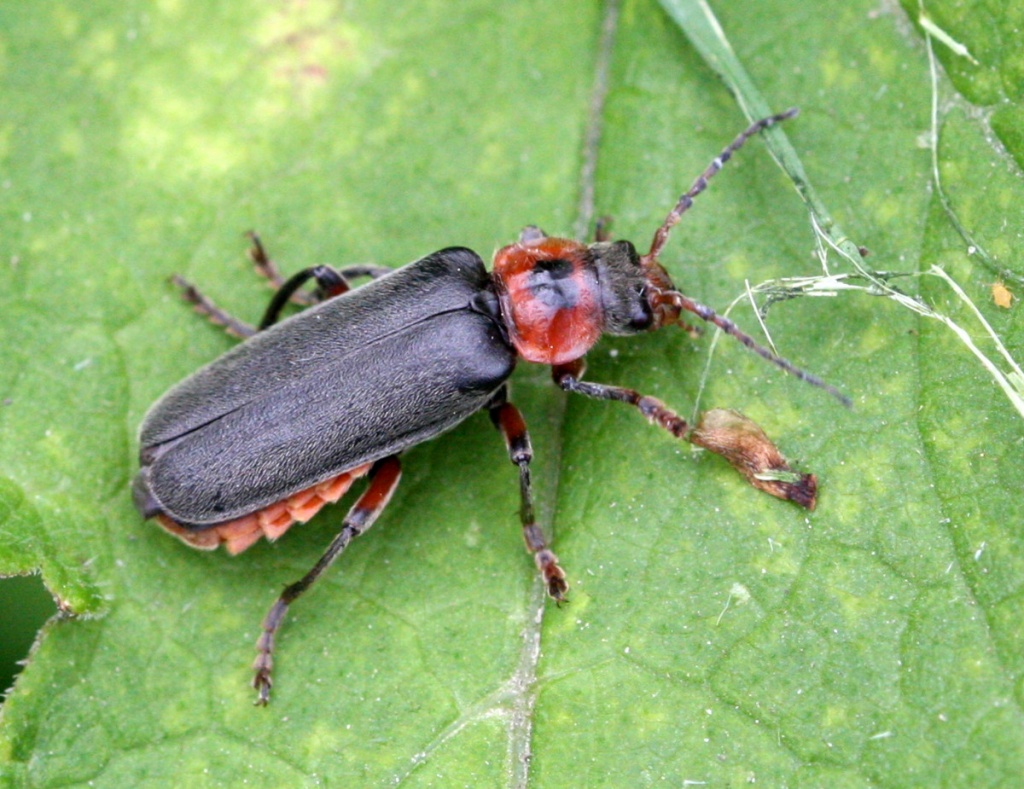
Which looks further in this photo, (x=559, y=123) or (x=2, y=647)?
(x=559, y=123)

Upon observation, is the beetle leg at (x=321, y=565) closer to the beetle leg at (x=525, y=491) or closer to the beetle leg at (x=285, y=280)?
the beetle leg at (x=525, y=491)

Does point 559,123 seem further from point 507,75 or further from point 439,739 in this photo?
point 439,739

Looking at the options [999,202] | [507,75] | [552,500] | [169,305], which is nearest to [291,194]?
[169,305]

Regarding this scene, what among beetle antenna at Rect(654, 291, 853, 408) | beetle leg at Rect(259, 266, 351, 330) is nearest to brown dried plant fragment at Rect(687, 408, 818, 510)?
beetle antenna at Rect(654, 291, 853, 408)

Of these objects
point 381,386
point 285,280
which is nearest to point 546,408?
point 381,386

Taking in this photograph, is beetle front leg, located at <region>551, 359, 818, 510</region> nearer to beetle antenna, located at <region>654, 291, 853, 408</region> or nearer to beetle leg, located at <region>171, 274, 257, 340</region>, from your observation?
beetle antenna, located at <region>654, 291, 853, 408</region>

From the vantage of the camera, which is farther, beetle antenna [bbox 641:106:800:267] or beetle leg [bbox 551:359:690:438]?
beetle antenna [bbox 641:106:800:267]

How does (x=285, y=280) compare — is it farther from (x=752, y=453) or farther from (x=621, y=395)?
(x=752, y=453)
